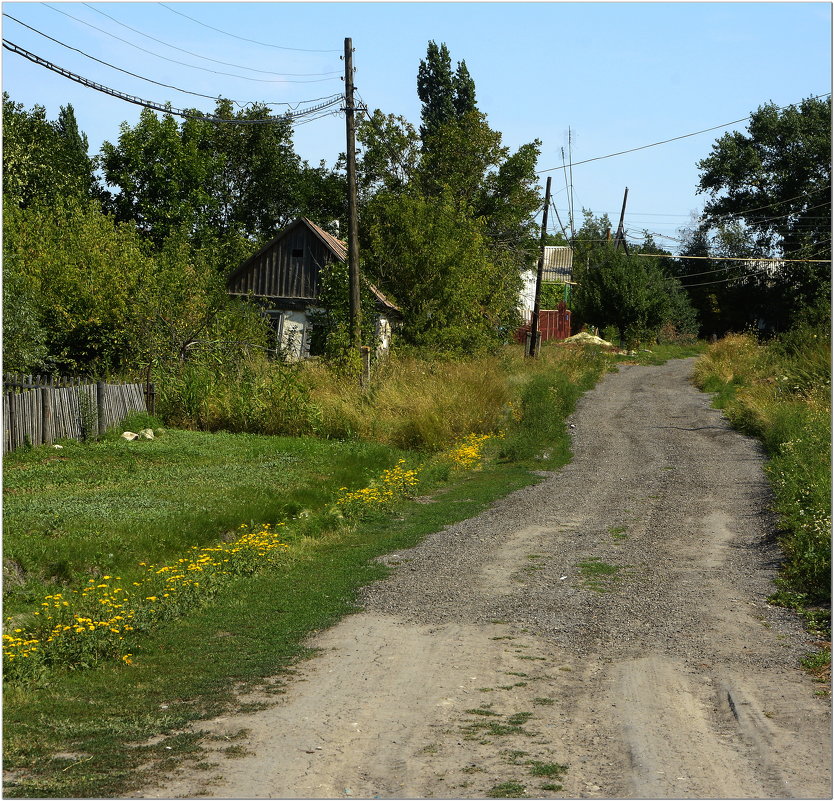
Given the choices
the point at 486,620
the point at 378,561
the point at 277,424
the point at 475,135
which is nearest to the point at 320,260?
the point at 475,135

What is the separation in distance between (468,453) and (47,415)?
27.2 ft

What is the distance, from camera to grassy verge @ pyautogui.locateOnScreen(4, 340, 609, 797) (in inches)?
248

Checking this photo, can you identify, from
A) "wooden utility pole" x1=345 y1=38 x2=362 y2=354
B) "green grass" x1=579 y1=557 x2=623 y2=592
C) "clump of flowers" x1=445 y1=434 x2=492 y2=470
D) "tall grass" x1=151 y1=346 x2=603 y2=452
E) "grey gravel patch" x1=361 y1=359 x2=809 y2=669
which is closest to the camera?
"grey gravel patch" x1=361 y1=359 x2=809 y2=669

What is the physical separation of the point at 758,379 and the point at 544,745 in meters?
26.2

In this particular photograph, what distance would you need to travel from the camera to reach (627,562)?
1131 cm

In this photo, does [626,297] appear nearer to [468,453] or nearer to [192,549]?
[468,453]

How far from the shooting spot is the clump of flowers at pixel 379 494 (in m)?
13.9

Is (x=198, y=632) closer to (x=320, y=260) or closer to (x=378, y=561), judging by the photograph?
(x=378, y=561)

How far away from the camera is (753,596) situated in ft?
32.3

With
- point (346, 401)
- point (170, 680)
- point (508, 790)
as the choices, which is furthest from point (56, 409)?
point (508, 790)

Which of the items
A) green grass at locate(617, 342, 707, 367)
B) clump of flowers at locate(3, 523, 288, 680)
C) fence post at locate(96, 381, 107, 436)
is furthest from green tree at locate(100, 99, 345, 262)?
clump of flowers at locate(3, 523, 288, 680)

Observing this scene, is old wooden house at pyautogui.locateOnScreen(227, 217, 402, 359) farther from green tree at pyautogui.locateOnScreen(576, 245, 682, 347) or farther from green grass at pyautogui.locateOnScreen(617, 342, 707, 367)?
green tree at pyautogui.locateOnScreen(576, 245, 682, 347)

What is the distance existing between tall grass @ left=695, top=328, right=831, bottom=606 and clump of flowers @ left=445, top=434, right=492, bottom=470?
557 centimetres

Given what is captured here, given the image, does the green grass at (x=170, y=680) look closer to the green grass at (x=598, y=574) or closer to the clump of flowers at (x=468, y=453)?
the green grass at (x=598, y=574)
